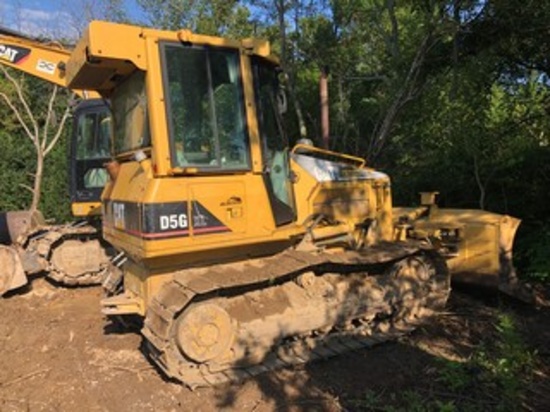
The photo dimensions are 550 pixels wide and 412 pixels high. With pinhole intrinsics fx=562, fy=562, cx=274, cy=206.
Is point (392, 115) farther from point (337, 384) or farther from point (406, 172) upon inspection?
point (337, 384)

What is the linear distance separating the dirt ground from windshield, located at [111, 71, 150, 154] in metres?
2.08

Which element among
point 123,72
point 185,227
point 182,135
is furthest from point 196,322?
point 123,72

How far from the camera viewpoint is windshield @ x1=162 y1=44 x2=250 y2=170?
4586 millimetres


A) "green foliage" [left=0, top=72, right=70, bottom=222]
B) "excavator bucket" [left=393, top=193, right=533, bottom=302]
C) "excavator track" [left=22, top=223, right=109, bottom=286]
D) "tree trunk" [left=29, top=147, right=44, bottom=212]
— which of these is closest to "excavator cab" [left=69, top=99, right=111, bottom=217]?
"excavator track" [left=22, top=223, right=109, bottom=286]

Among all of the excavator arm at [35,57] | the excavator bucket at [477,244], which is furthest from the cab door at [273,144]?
the excavator arm at [35,57]

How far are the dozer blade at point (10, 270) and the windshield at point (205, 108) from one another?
193 inches

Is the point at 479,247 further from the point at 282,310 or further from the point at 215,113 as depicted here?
the point at 215,113

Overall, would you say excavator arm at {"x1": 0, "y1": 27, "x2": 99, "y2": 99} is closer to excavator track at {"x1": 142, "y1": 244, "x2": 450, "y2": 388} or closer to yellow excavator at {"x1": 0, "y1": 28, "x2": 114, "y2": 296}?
yellow excavator at {"x1": 0, "y1": 28, "x2": 114, "y2": 296}

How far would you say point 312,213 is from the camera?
5641mm

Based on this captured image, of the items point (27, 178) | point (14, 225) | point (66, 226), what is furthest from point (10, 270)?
point (27, 178)

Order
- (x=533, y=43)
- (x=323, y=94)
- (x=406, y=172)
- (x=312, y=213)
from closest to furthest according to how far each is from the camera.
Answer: (x=312, y=213) → (x=323, y=94) → (x=533, y=43) → (x=406, y=172)

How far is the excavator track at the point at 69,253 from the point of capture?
862 centimetres

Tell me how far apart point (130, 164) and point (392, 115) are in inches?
233

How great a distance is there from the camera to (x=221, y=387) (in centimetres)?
464
